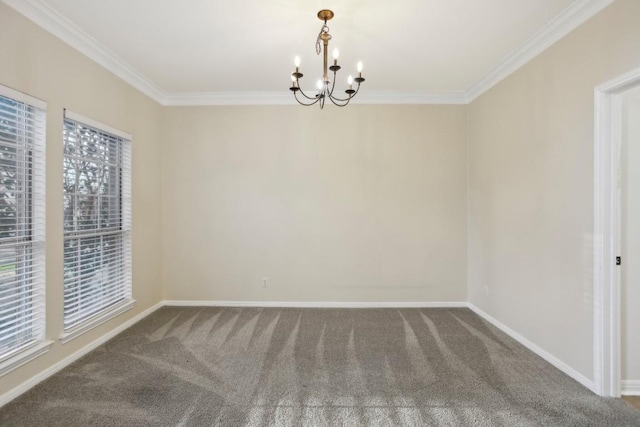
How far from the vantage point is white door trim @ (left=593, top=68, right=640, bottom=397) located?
2148 mm

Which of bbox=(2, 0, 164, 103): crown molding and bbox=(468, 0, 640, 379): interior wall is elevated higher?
bbox=(2, 0, 164, 103): crown molding

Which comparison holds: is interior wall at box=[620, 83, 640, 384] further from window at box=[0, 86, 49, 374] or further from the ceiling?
window at box=[0, 86, 49, 374]

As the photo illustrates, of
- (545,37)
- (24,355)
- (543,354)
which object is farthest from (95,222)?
(545,37)

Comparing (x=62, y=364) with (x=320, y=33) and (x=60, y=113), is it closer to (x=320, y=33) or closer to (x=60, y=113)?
(x=60, y=113)

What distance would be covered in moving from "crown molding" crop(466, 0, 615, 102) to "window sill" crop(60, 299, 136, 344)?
16.0 ft

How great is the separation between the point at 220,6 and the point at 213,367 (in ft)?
9.63

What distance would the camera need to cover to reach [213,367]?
263 cm

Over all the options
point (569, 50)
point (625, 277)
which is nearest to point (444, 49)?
point (569, 50)

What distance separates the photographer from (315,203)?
13.7 feet

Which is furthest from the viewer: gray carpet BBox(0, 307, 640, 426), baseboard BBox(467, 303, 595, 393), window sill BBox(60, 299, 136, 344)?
window sill BBox(60, 299, 136, 344)

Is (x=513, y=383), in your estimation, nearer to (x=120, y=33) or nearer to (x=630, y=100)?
(x=630, y=100)

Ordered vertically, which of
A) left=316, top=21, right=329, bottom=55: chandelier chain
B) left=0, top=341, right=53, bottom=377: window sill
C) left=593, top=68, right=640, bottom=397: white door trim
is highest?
left=316, top=21, right=329, bottom=55: chandelier chain

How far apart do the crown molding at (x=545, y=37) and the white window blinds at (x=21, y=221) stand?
4.19m

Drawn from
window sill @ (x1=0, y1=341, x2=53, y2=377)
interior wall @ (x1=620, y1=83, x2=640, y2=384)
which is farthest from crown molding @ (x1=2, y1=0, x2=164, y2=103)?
interior wall @ (x1=620, y1=83, x2=640, y2=384)
